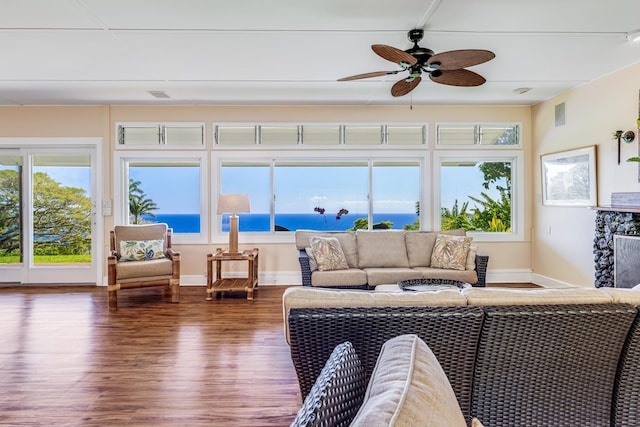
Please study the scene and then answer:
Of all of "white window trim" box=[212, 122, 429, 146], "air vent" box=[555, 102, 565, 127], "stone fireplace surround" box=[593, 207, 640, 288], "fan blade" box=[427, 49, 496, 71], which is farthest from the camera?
"white window trim" box=[212, 122, 429, 146]

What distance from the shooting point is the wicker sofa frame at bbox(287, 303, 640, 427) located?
1.54 m

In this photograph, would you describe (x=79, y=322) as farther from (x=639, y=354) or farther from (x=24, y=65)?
(x=639, y=354)

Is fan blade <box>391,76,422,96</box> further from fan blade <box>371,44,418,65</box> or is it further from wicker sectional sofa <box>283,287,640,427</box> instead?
wicker sectional sofa <box>283,287,640,427</box>

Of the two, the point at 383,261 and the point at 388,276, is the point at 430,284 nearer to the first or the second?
the point at 388,276

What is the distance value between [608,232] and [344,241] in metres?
2.95

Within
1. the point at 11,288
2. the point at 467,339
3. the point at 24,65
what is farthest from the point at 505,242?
the point at 11,288

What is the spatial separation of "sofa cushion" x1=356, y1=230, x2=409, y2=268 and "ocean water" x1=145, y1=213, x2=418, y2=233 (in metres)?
0.85

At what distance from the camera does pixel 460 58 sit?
9.22 ft

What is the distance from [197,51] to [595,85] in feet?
14.9

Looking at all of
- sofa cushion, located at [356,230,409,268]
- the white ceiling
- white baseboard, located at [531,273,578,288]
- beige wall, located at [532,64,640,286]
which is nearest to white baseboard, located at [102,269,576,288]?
white baseboard, located at [531,273,578,288]

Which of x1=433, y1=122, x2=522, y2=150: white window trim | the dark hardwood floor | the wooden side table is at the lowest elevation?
the dark hardwood floor

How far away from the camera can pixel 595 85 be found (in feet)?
14.6

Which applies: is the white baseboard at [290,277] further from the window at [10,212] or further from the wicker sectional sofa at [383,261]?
the window at [10,212]

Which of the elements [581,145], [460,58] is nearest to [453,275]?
[581,145]
